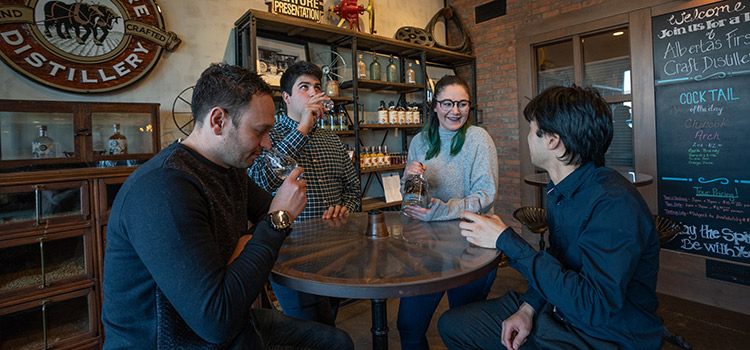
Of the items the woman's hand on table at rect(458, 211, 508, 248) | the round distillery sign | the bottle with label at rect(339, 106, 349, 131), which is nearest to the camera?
the woman's hand on table at rect(458, 211, 508, 248)

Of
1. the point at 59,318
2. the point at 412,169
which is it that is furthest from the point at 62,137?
the point at 412,169

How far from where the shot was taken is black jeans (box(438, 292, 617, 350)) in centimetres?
124

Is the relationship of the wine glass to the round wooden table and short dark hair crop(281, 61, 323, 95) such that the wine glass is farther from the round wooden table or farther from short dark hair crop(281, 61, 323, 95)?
short dark hair crop(281, 61, 323, 95)

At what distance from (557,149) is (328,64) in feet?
9.18

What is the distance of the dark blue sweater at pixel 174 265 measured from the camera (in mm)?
883

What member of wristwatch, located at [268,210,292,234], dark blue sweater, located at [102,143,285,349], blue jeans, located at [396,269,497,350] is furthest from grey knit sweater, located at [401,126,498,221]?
dark blue sweater, located at [102,143,285,349]

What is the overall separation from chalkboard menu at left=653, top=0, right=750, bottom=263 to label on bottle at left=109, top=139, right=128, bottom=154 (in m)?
4.13

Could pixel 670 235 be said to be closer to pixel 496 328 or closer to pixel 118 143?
pixel 496 328

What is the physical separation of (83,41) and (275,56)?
1.33 metres

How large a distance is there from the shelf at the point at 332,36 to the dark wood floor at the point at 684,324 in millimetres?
2368

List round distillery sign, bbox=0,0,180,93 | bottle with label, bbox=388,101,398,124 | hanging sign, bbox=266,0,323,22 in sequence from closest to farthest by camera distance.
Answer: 1. round distillery sign, bbox=0,0,180,93
2. hanging sign, bbox=266,0,323,22
3. bottle with label, bbox=388,101,398,124

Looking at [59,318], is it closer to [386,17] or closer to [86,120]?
[86,120]

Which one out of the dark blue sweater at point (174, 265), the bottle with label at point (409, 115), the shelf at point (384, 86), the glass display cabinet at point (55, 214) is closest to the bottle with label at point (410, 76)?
the shelf at point (384, 86)

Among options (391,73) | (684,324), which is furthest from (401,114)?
(684,324)
